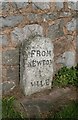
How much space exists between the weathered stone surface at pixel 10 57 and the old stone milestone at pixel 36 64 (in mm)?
90

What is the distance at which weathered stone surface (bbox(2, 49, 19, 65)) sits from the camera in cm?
504

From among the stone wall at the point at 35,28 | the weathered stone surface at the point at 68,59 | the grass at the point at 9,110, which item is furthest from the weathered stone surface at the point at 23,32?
the grass at the point at 9,110

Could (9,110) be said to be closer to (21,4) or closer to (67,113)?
(67,113)

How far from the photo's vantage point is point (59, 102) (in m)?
4.97

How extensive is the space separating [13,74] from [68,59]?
3.13 ft

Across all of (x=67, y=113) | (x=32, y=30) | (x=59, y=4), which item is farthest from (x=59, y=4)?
(x=67, y=113)

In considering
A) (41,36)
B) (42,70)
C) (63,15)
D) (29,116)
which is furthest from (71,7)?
(29,116)

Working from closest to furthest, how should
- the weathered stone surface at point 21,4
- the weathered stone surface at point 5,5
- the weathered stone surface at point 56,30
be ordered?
the weathered stone surface at point 5,5
the weathered stone surface at point 21,4
the weathered stone surface at point 56,30

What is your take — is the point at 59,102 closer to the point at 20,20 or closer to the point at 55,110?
the point at 55,110

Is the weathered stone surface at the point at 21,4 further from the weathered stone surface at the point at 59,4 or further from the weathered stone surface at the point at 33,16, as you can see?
the weathered stone surface at the point at 59,4

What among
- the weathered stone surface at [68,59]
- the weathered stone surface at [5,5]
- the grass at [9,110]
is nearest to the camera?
the grass at [9,110]

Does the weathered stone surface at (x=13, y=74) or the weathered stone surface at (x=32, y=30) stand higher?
the weathered stone surface at (x=32, y=30)

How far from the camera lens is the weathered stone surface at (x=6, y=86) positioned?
5105 millimetres

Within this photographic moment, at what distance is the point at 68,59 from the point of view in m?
5.66
